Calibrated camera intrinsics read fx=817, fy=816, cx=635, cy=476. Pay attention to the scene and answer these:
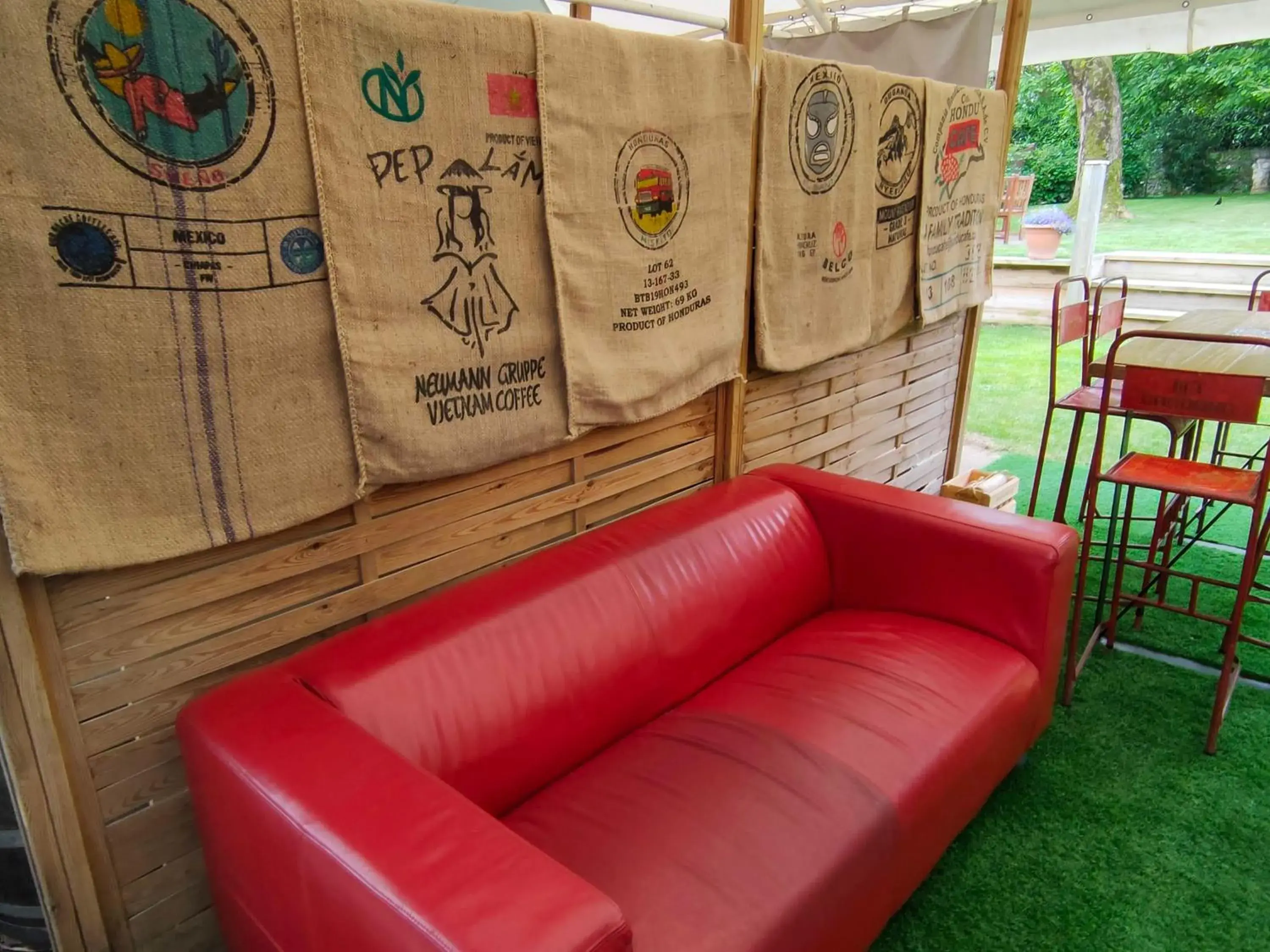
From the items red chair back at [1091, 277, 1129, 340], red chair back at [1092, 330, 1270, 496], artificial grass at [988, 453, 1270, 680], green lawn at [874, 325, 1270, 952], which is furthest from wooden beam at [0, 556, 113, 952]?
red chair back at [1091, 277, 1129, 340]

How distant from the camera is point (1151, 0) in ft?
11.1

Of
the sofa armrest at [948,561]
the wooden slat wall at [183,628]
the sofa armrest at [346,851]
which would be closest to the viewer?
the sofa armrest at [346,851]

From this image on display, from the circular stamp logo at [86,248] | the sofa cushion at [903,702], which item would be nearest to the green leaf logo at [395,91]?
the circular stamp logo at [86,248]

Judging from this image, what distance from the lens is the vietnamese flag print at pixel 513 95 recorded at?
1484mm

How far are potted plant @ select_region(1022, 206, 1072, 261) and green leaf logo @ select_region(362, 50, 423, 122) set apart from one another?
30.9 ft

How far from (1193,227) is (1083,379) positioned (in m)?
8.27

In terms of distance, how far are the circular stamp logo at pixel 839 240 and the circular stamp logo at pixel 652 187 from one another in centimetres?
69

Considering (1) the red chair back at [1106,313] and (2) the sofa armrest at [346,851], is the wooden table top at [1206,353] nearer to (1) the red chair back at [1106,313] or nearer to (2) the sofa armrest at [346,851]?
(1) the red chair back at [1106,313]

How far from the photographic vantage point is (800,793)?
4.61 ft

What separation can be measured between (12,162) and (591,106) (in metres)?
0.99

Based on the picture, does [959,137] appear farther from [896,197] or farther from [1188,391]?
[1188,391]

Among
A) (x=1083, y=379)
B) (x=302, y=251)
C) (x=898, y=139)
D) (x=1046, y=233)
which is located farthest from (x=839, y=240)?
(x=1046, y=233)

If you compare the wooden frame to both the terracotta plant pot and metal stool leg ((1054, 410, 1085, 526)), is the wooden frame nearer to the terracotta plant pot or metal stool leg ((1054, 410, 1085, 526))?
metal stool leg ((1054, 410, 1085, 526))

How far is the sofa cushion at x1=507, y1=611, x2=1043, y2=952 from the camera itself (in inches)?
47.7
